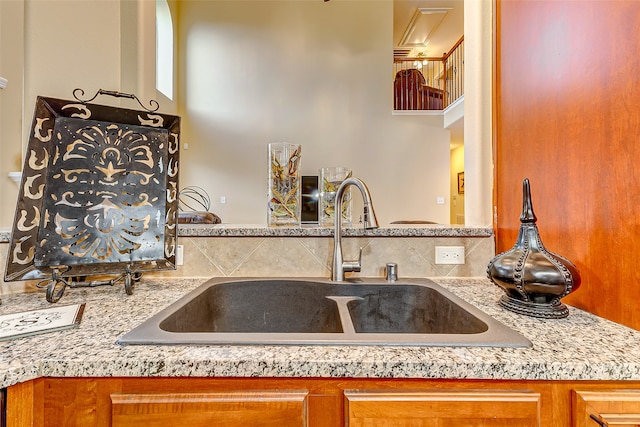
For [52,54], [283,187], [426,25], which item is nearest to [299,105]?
[426,25]

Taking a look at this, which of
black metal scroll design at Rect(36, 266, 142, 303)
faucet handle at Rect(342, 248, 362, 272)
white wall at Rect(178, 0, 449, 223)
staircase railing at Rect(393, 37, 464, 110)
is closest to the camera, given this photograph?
black metal scroll design at Rect(36, 266, 142, 303)

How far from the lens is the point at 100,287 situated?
1017 millimetres

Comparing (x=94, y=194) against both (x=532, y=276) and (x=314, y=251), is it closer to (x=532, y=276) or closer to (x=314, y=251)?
(x=314, y=251)

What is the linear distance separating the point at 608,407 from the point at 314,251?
831 mm

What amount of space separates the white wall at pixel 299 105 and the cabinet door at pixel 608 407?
4575mm

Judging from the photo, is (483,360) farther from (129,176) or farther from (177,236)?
(129,176)

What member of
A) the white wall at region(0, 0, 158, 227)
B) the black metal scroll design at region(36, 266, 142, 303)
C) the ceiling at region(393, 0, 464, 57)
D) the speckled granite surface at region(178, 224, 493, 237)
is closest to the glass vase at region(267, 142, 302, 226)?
the speckled granite surface at region(178, 224, 493, 237)

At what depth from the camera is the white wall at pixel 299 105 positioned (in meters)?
5.05

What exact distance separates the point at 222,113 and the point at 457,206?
585cm

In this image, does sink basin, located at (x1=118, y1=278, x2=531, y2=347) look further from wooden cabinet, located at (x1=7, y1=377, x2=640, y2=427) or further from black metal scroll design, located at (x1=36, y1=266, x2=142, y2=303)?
wooden cabinet, located at (x1=7, y1=377, x2=640, y2=427)

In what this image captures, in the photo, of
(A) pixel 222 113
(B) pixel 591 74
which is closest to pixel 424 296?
(B) pixel 591 74

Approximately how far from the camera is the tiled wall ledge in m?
1.14

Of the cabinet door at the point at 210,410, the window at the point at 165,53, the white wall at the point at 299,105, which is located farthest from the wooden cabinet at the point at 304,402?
the window at the point at 165,53

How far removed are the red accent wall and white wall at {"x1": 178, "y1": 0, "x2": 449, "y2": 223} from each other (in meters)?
4.08
